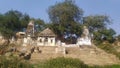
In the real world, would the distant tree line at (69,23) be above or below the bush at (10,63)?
above

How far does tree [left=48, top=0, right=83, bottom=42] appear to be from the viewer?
5222 cm

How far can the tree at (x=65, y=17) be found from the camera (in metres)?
52.2

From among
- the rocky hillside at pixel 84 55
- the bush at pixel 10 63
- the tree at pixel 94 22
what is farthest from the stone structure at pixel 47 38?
the bush at pixel 10 63

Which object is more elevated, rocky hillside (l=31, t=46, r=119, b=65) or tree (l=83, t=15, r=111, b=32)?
tree (l=83, t=15, r=111, b=32)

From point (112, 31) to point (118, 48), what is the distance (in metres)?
6.69

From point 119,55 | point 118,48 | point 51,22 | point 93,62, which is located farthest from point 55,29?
point 93,62

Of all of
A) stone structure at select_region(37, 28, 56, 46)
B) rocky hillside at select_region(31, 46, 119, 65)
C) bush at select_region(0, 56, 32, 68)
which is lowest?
bush at select_region(0, 56, 32, 68)

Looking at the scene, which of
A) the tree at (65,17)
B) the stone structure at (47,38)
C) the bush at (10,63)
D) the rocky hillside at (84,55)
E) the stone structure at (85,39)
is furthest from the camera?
the tree at (65,17)

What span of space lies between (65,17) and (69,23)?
1.04 m

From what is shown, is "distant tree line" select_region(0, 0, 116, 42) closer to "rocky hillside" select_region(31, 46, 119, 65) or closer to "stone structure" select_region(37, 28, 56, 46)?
"stone structure" select_region(37, 28, 56, 46)

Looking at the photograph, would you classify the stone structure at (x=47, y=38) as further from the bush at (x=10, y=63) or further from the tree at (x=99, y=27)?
the bush at (x=10, y=63)

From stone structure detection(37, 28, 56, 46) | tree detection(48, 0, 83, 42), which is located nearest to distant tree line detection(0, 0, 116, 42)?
tree detection(48, 0, 83, 42)

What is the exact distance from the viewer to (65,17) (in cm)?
5203

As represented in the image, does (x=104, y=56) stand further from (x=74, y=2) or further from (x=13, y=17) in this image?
(x=13, y=17)
